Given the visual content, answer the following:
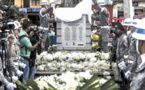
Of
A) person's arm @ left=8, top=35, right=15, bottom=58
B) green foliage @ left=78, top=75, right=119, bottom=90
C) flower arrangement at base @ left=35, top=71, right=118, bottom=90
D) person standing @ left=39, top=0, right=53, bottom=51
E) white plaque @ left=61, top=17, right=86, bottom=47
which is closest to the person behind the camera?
green foliage @ left=78, top=75, right=119, bottom=90

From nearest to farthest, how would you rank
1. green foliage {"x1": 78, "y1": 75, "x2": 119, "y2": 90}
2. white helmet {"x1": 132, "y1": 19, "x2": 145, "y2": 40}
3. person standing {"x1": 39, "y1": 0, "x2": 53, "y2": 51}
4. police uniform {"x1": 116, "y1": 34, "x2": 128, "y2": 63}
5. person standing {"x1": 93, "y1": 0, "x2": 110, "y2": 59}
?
white helmet {"x1": 132, "y1": 19, "x2": 145, "y2": 40}
green foliage {"x1": 78, "y1": 75, "x2": 119, "y2": 90}
police uniform {"x1": 116, "y1": 34, "x2": 128, "y2": 63}
person standing {"x1": 39, "y1": 0, "x2": 53, "y2": 51}
person standing {"x1": 93, "y1": 0, "x2": 110, "y2": 59}

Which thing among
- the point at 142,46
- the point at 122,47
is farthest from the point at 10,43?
the point at 142,46

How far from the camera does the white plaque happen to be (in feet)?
41.7

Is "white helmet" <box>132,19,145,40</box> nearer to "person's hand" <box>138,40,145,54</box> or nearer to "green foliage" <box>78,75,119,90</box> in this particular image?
"person's hand" <box>138,40,145,54</box>

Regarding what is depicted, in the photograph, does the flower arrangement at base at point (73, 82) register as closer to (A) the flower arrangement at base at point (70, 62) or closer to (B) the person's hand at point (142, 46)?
(B) the person's hand at point (142, 46)

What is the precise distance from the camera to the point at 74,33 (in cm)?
1271

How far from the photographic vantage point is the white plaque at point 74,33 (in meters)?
12.7

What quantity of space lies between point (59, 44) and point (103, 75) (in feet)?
9.97

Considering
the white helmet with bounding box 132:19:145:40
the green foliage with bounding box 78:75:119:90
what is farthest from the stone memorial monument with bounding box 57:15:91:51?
the white helmet with bounding box 132:19:145:40

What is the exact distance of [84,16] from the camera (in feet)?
41.5

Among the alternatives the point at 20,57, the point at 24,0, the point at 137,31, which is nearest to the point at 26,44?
the point at 20,57

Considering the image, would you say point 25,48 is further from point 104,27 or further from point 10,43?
point 104,27

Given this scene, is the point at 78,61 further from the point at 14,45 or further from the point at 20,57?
the point at 14,45

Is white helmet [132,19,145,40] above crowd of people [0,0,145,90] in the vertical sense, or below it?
above
